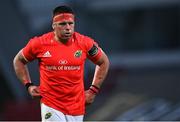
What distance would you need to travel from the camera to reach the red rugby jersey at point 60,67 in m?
9.05

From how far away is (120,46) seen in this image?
85.7ft

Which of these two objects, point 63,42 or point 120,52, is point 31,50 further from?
point 120,52

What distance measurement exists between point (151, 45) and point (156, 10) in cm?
113

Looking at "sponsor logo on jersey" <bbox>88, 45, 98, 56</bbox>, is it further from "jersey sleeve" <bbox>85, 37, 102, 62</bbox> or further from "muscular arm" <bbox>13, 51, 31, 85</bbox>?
"muscular arm" <bbox>13, 51, 31, 85</bbox>

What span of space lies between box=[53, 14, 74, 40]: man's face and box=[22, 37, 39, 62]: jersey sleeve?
0.88 ft

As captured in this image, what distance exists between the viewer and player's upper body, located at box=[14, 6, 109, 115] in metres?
9.02

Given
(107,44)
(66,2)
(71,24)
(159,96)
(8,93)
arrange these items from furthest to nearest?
(107,44) < (66,2) < (8,93) < (159,96) < (71,24)

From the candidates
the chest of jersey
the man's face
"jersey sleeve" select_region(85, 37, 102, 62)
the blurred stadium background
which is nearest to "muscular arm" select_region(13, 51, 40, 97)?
the chest of jersey

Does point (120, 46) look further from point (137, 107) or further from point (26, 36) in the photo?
point (137, 107)

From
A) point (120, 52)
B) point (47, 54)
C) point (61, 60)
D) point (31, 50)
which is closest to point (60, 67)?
point (61, 60)

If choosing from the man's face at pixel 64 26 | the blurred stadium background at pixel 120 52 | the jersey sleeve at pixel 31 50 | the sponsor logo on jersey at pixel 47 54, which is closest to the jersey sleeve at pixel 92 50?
the man's face at pixel 64 26

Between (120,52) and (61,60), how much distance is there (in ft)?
53.9

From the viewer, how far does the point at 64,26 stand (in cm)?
895

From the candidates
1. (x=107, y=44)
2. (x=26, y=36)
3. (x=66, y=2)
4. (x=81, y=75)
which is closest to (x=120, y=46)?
(x=107, y=44)
